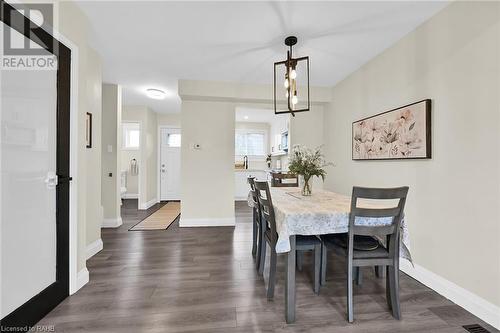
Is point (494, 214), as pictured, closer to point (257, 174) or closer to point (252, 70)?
point (252, 70)

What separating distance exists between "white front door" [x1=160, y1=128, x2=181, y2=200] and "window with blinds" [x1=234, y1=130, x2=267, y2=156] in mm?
1911

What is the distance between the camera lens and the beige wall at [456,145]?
5.18ft

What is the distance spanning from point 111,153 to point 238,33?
9.98ft

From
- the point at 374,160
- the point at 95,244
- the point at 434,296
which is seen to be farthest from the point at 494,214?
the point at 95,244

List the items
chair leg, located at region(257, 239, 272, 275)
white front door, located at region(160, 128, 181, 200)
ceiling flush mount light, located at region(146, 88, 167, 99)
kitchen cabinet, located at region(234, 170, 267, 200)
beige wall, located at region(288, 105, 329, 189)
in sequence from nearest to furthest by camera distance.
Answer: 1. chair leg, located at region(257, 239, 272, 275)
2. ceiling flush mount light, located at region(146, 88, 167, 99)
3. beige wall, located at region(288, 105, 329, 189)
4. white front door, located at region(160, 128, 181, 200)
5. kitchen cabinet, located at region(234, 170, 267, 200)

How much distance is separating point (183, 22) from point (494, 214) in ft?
10.0

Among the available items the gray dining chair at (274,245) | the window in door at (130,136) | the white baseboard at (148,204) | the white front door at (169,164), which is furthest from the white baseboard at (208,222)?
the window in door at (130,136)

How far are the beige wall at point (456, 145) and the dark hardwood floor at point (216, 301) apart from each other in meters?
0.39

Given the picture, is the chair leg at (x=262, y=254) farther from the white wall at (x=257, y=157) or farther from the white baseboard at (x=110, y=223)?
the white wall at (x=257, y=157)

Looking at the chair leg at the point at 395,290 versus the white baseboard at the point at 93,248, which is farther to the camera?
the white baseboard at the point at 93,248

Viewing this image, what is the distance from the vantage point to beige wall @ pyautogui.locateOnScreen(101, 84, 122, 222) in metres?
3.80

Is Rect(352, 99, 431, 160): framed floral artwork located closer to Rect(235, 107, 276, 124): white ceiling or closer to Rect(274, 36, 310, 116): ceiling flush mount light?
Rect(274, 36, 310, 116): ceiling flush mount light

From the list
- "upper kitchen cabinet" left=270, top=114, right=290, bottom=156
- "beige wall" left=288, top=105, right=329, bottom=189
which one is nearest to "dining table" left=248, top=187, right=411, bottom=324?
"beige wall" left=288, top=105, right=329, bottom=189

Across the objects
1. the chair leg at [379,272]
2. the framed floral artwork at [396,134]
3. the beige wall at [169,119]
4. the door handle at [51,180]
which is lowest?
the chair leg at [379,272]
